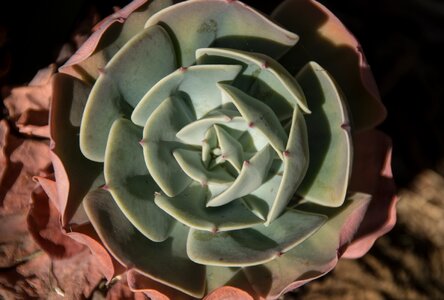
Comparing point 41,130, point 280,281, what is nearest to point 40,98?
point 41,130

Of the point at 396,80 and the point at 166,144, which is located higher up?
the point at 166,144

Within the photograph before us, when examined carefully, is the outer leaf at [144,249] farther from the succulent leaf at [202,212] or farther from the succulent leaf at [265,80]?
the succulent leaf at [265,80]

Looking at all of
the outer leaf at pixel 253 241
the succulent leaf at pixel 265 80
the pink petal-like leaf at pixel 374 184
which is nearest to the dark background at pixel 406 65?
the pink petal-like leaf at pixel 374 184

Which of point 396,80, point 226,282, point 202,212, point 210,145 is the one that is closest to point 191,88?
point 210,145

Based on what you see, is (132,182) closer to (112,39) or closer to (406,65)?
(112,39)

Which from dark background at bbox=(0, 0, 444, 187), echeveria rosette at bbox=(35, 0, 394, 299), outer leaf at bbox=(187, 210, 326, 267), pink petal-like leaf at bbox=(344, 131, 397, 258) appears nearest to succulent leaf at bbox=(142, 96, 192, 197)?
echeveria rosette at bbox=(35, 0, 394, 299)

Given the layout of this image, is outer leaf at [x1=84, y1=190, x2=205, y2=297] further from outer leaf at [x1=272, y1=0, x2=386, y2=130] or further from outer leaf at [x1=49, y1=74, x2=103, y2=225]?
outer leaf at [x1=272, y1=0, x2=386, y2=130]

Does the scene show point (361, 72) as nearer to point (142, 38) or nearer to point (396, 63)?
point (142, 38)
